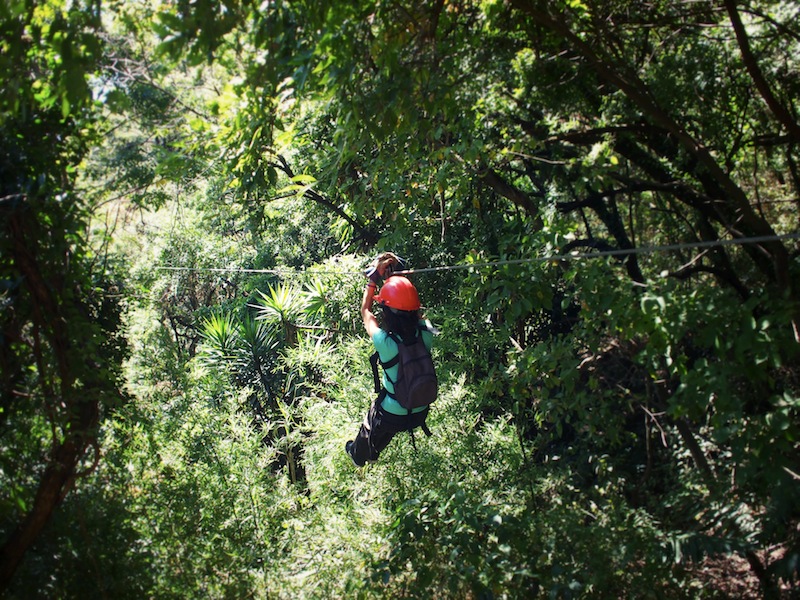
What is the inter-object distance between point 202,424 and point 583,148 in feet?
10.1

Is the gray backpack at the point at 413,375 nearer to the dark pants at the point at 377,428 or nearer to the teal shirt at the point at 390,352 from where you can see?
the teal shirt at the point at 390,352

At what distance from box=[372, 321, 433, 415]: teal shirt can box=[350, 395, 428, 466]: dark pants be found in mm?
37

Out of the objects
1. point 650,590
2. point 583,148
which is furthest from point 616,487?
point 583,148

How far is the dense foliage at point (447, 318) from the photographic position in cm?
277

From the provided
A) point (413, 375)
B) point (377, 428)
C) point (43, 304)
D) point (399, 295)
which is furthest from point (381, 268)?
point (43, 304)

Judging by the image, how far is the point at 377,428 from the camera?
4184mm

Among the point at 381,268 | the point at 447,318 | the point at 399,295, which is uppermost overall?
the point at 447,318

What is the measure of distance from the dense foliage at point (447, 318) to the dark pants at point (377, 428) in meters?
0.36

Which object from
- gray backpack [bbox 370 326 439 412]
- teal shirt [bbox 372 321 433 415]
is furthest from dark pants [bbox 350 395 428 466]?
gray backpack [bbox 370 326 439 412]

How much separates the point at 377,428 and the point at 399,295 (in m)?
0.96

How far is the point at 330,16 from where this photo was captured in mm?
2797

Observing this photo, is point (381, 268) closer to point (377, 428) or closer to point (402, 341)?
point (402, 341)

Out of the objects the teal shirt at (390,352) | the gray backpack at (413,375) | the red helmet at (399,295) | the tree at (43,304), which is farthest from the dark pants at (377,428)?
the tree at (43,304)

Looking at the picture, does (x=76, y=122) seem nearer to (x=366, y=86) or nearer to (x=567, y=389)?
(x=366, y=86)
